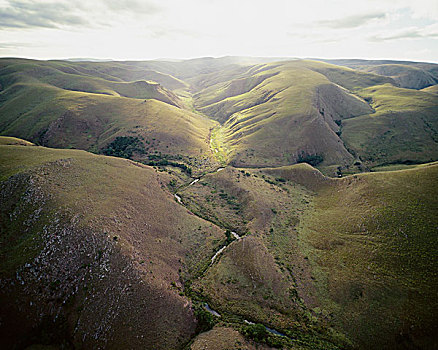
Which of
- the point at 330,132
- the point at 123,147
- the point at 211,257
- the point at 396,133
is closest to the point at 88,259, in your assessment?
the point at 211,257

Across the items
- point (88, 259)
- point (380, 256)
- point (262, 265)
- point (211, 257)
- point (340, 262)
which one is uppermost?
point (88, 259)

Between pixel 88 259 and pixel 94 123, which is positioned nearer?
pixel 88 259

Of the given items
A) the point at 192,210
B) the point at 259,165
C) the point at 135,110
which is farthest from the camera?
the point at 135,110

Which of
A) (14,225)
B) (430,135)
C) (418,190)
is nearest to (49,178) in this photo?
(14,225)

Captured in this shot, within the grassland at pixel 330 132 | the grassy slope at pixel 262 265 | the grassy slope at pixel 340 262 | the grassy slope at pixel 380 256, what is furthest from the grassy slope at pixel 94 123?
the grassy slope at pixel 380 256

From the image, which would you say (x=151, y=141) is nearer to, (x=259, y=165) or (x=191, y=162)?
(x=191, y=162)

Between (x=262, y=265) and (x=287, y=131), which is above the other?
(x=287, y=131)

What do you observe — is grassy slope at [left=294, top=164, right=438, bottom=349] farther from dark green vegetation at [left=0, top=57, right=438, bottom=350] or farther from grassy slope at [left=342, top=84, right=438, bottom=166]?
grassy slope at [left=342, top=84, right=438, bottom=166]

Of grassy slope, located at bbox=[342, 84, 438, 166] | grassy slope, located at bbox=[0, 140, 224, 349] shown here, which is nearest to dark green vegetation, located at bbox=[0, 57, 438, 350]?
grassy slope, located at bbox=[0, 140, 224, 349]

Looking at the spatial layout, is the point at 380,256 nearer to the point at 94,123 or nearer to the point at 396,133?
the point at 396,133
